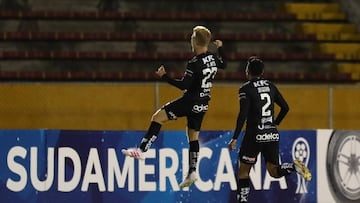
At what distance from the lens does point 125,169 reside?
13375 millimetres

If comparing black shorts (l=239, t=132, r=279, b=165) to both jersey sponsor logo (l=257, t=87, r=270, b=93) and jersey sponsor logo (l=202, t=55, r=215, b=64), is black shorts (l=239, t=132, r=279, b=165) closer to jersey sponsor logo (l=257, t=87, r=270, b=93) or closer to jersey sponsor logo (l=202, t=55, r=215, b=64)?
jersey sponsor logo (l=257, t=87, r=270, b=93)

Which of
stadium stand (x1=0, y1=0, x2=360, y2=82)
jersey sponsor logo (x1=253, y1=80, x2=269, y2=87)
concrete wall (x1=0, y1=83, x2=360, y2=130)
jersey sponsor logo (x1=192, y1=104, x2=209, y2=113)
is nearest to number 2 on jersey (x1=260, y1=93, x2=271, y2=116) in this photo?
jersey sponsor logo (x1=253, y1=80, x2=269, y2=87)

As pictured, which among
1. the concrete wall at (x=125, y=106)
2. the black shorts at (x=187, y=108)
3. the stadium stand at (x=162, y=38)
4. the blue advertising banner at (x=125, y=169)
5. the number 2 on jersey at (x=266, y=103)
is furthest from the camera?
the stadium stand at (x=162, y=38)

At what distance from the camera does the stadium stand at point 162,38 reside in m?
18.4

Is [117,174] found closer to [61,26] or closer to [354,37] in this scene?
[61,26]

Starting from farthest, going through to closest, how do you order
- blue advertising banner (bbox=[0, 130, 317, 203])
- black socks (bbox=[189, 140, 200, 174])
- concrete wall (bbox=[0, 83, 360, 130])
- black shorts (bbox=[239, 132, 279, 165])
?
1. concrete wall (bbox=[0, 83, 360, 130])
2. blue advertising banner (bbox=[0, 130, 317, 203])
3. black socks (bbox=[189, 140, 200, 174])
4. black shorts (bbox=[239, 132, 279, 165])

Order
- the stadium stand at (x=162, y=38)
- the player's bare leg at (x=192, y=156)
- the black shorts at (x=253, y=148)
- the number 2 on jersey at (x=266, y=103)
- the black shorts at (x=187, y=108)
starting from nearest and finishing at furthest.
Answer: the black shorts at (x=187, y=108) < the number 2 on jersey at (x=266, y=103) < the black shorts at (x=253, y=148) < the player's bare leg at (x=192, y=156) < the stadium stand at (x=162, y=38)

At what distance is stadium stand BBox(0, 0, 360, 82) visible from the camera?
18438 mm

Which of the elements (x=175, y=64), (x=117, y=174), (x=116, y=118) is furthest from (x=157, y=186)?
(x=175, y=64)

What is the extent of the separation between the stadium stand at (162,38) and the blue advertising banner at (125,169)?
4.55 metres

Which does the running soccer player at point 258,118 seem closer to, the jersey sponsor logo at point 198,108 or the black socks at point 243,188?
the black socks at point 243,188

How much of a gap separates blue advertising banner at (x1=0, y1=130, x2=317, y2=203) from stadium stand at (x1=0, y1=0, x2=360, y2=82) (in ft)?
14.9

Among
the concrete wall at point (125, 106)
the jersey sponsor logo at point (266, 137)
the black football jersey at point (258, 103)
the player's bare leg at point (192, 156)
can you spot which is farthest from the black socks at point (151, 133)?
the concrete wall at point (125, 106)

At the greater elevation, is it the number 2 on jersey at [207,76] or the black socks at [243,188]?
the number 2 on jersey at [207,76]
